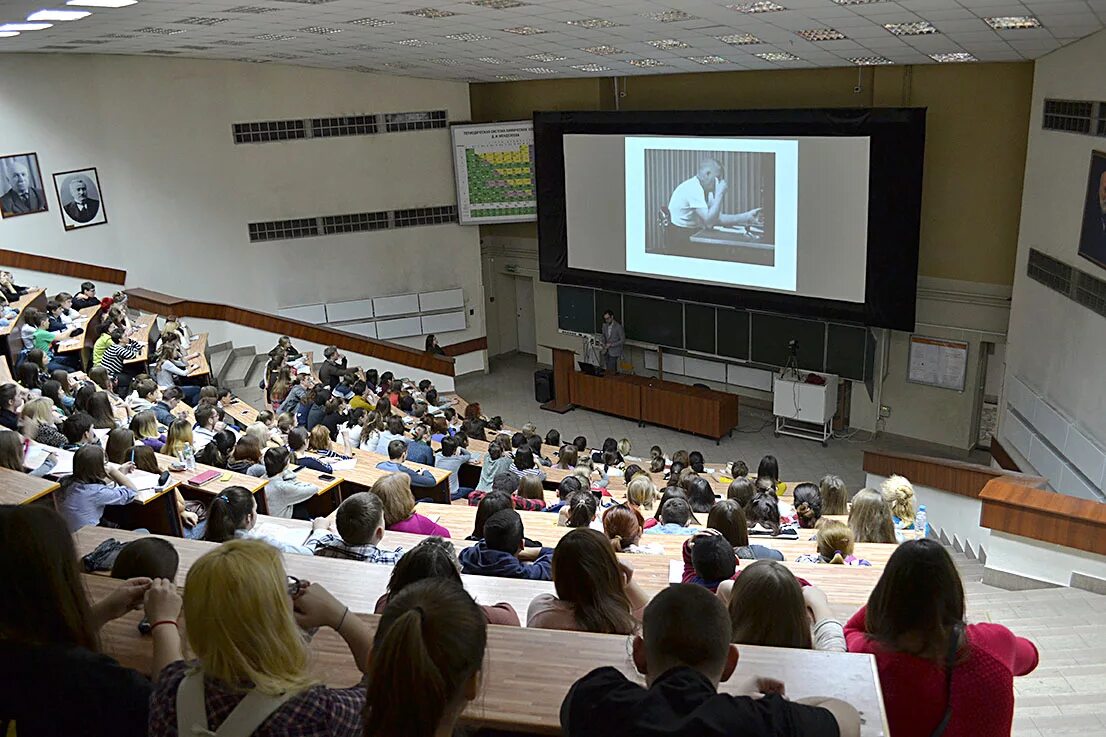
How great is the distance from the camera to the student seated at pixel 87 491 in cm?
481

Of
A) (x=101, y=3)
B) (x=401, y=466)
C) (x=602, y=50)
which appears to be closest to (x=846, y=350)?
(x=602, y=50)

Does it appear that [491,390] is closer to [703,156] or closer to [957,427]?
[703,156]

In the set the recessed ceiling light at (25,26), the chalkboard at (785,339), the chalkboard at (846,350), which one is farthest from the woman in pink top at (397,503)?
the chalkboard at (785,339)

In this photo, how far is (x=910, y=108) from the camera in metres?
10.5

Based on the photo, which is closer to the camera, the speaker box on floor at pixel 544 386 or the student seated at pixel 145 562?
the student seated at pixel 145 562

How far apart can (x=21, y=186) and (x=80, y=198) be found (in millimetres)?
774

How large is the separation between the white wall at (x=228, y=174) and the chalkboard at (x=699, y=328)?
4136 mm

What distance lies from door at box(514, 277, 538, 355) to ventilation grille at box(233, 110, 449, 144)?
10.7 feet

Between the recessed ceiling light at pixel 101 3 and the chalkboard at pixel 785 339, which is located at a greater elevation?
the recessed ceiling light at pixel 101 3

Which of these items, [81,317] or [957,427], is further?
[957,427]

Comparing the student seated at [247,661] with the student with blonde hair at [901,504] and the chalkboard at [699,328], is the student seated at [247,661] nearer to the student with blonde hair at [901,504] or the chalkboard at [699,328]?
the student with blonde hair at [901,504]

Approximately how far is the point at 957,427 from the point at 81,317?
10944 mm

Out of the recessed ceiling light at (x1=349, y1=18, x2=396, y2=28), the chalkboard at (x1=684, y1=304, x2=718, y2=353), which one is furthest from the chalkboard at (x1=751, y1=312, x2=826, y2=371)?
the recessed ceiling light at (x1=349, y1=18, x2=396, y2=28)

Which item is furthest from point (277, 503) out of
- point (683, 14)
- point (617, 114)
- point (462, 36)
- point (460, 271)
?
point (460, 271)
